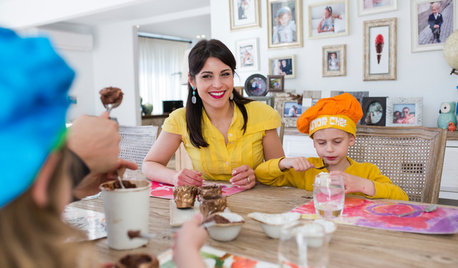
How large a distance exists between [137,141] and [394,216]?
5.11ft

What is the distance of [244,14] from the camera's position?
388cm

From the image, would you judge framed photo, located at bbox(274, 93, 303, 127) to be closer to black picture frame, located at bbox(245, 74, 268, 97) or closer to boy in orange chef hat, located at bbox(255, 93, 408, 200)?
black picture frame, located at bbox(245, 74, 268, 97)

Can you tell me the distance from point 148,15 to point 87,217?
6184mm

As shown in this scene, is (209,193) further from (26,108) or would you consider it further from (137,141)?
(137,141)

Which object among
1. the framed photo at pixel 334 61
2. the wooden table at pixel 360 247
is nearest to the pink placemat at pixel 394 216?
the wooden table at pixel 360 247

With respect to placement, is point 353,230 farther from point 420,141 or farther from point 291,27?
point 291,27

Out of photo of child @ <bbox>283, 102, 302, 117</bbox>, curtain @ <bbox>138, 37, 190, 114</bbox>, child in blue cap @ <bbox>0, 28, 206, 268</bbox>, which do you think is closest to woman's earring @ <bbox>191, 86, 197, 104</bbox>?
child in blue cap @ <bbox>0, 28, 206, 268</bbox>

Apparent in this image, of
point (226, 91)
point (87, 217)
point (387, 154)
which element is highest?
point (226, 91)

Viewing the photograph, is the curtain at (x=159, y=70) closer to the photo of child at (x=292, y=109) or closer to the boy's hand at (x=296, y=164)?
the photo of child at (x=292, y=109)

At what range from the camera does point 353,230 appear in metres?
0.96

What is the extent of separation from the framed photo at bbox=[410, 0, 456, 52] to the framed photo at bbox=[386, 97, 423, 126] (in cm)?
43

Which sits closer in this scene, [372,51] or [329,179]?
[329,179]

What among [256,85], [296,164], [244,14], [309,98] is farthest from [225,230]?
[244,14]

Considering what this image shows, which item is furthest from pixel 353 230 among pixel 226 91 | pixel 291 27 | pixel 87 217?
pixel 291 27
